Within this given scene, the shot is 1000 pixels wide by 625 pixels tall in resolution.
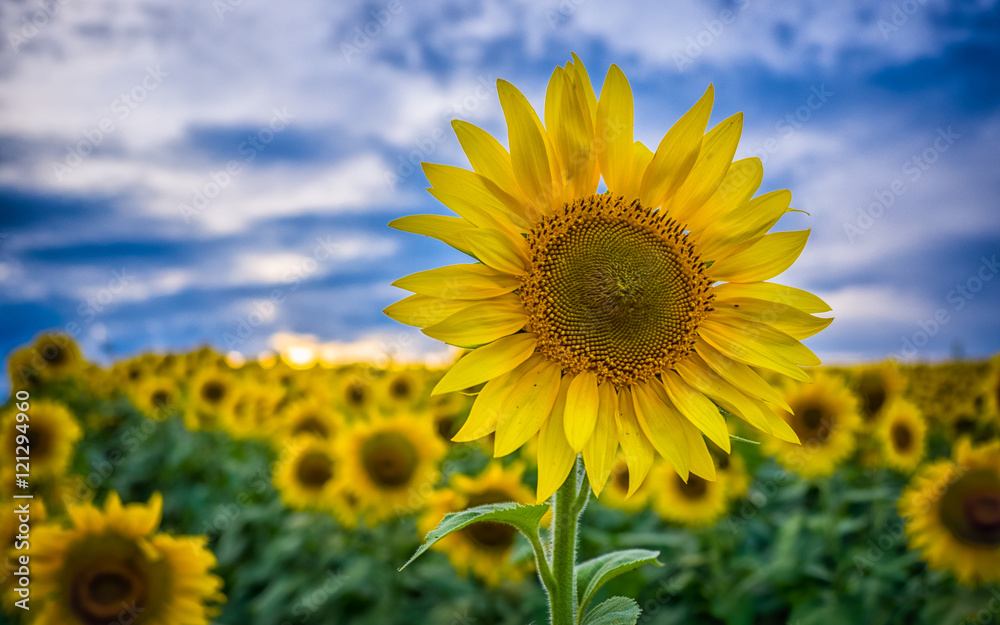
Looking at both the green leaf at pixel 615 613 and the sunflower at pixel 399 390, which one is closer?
the green leaf at pixel 615 613

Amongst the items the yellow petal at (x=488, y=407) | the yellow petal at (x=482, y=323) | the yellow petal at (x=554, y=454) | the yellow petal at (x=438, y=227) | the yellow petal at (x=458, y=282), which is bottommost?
the yellow petal at (x=554, y=454)

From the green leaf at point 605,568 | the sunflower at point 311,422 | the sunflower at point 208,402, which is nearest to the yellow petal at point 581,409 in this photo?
the green leaf at point 605,568

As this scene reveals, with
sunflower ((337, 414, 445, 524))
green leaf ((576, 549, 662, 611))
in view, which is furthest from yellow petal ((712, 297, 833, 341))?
sunflower ((337, 414, 445, 524))

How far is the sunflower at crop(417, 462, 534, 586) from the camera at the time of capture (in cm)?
546

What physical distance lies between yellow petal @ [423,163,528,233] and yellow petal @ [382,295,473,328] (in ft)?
0.80

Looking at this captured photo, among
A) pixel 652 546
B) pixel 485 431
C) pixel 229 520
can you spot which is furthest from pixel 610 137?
pixel 229 520

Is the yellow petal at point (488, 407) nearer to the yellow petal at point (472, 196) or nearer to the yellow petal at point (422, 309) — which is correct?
the yellow petal at point (422, 309)

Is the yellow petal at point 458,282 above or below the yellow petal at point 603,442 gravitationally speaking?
above

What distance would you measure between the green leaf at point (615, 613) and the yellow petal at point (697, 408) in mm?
531

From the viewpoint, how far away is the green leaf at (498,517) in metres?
1.78

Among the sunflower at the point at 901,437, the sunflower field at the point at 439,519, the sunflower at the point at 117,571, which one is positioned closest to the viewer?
the sunflower at the point at 117,571

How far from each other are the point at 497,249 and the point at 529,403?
18.0 inches

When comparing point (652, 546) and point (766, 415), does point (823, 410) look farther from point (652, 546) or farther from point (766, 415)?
point (766, 415)

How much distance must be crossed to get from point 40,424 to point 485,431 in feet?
26.6
